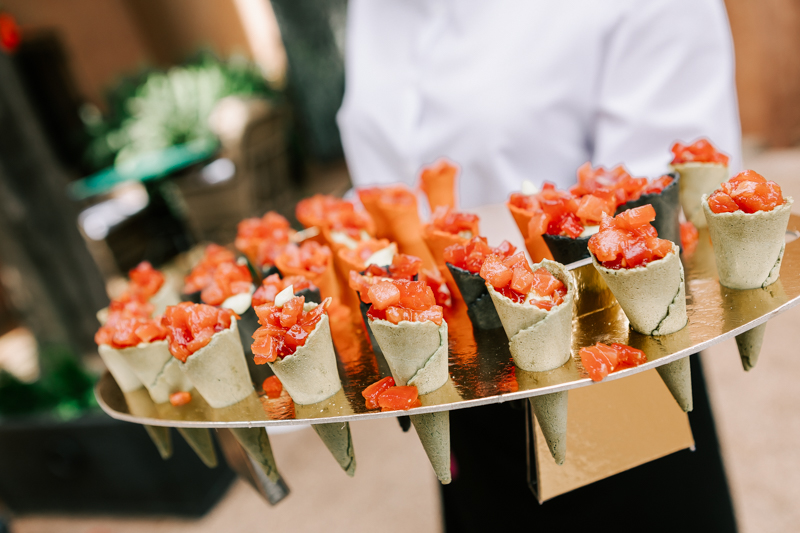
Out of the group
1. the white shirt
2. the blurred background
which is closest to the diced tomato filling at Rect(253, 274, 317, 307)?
the white shirt

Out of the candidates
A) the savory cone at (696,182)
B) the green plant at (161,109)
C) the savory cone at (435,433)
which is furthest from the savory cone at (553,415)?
the green plant at (161,109)

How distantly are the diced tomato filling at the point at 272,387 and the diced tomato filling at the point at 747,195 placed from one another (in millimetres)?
630

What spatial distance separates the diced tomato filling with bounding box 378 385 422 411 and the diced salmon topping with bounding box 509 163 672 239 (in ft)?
1.01

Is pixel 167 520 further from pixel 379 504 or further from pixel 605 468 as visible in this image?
pixel 605 468

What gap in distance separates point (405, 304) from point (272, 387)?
0.83 ft

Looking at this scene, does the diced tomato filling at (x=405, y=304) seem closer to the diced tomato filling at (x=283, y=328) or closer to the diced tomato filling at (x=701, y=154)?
Answer: the diced tomato filling at (x=283, y=328)

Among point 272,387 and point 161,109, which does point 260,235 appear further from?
point 161,109

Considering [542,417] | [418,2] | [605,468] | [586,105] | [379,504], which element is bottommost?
[379,504]

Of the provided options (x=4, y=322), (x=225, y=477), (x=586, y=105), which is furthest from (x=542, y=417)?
(x=4, y=322)

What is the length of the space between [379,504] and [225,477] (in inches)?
32.1

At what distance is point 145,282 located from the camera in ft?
3.48

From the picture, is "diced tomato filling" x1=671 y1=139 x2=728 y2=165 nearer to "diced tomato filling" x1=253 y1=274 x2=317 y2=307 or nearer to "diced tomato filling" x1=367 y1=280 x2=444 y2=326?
"diced tomato filling" x1=367 y1=280 x2=444 y2=326

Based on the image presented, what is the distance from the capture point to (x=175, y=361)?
0.79 metres

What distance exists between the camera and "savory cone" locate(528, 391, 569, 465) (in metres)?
0.63
